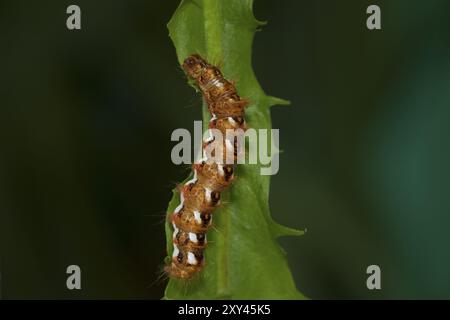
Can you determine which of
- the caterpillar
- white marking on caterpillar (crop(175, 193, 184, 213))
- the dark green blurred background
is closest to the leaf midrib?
the caterpillar

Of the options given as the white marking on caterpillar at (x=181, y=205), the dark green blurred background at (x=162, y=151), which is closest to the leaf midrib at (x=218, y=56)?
the white marking on caterpillar at (x=181, y=205)

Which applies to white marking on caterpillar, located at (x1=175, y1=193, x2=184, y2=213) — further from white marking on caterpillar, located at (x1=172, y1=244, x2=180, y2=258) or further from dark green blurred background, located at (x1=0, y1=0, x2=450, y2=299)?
dark green blurred background, located at (x1=0, y1=0, x2=450, y2=299)

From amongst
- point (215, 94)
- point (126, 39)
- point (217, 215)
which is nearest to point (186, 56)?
point (215, 94)

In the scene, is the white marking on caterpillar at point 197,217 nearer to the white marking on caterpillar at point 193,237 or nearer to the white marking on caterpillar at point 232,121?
the white marking on caterpillar at point 193,237

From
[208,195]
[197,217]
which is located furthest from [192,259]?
[208,195]

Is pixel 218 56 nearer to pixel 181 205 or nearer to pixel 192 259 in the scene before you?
pixel 181 205
